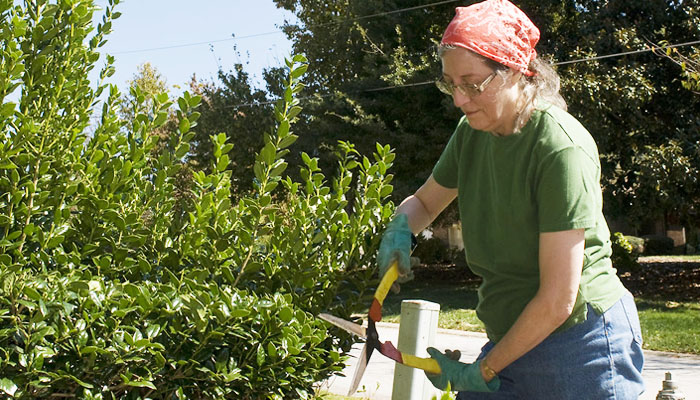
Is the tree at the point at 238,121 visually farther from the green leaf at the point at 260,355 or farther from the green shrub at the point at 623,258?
the green leaf at the point at 260,355

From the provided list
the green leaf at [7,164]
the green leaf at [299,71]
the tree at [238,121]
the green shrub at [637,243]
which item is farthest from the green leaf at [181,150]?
the green shrub at [637,243]

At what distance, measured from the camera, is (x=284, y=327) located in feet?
7.73

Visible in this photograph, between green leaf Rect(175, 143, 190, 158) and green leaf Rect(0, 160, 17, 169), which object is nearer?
green leaf Rect(0, 160, 17, 169)

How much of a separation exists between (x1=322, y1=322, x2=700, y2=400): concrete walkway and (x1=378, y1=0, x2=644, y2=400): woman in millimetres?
4362

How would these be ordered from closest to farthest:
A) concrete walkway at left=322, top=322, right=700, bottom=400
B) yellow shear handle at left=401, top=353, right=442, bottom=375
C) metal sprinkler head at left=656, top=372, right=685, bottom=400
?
yellow shear handle at left=401, top=353, right=442, bottom=375, metal sprinkler head at left=656, top=372, right=685, bottom=400, concrete walkway at left=322, top=322, right=700, bottom=400

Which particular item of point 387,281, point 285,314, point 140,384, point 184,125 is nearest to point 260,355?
point 285,314

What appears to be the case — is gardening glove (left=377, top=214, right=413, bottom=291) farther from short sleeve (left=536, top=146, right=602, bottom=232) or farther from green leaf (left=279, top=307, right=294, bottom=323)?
short sleeve (left=536, top=146, right=602, bottom=232)

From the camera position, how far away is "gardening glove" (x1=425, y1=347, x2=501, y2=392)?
7.48 feet

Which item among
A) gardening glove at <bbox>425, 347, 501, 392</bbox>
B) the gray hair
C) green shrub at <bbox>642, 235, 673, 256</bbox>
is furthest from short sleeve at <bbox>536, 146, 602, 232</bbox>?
green shrub at <bbox>642, 235, 673, 256</bbox>

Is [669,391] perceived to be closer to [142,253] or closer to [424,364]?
[424,364]

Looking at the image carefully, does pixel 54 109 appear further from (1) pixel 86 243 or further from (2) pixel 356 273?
(2) pixel 356 273

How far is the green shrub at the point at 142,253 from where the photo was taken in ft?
7.14

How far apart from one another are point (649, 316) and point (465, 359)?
5.54 m

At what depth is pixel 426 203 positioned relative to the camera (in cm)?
277
